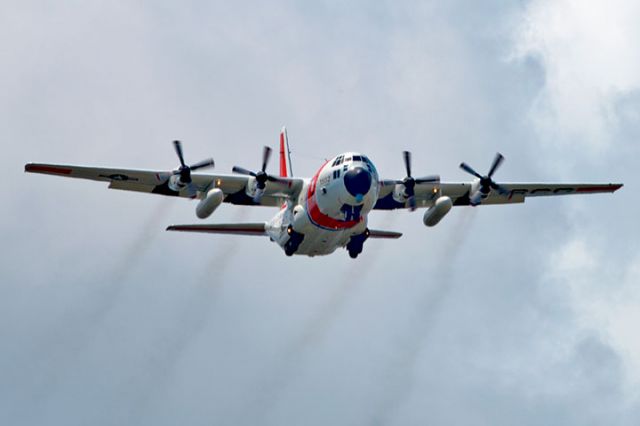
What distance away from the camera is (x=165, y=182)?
161 feet

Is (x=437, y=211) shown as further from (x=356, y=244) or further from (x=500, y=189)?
(x=500, y=189)

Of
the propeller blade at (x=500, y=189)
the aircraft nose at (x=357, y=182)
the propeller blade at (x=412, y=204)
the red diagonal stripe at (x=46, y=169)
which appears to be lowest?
the red diagonal stripe at (x=46, y=169)

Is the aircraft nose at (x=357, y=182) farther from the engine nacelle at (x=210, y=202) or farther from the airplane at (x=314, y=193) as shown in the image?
the engine nacelle at (x=210, y=202)

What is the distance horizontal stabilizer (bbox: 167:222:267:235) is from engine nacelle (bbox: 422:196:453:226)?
24.2ft

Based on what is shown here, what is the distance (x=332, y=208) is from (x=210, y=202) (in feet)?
16.5

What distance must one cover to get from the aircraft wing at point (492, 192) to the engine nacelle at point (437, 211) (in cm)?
212

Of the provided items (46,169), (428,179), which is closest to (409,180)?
(428,179)

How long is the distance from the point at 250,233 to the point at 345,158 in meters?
7.13

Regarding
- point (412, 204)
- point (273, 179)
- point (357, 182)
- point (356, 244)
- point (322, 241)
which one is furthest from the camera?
point (412, 204)

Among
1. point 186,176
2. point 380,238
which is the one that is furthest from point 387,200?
point 186,176

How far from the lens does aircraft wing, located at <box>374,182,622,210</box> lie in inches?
2072

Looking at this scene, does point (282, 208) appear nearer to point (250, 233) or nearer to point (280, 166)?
point (250, 233)

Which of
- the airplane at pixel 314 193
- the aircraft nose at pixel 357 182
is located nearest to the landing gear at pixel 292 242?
the airplane at pixel 314 193

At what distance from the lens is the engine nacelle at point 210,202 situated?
46750 millimetres
